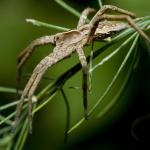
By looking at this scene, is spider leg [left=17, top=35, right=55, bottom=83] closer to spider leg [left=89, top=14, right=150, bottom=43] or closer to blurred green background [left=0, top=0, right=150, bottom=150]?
spider leg [left=89, top=14, right=150, bottom=43]

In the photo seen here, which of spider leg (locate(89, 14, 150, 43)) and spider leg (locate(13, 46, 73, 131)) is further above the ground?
spider leg (locate(89, 14, 150, 43))

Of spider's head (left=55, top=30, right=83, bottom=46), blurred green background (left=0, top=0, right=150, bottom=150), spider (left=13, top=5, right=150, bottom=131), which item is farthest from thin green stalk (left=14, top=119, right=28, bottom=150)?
blurred green background (left=0, top=0, right=150, bottom=150)

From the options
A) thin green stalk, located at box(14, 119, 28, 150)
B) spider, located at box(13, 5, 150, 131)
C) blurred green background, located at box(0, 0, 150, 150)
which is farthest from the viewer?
blurred green background, located at box(0, 0, 150, 150)

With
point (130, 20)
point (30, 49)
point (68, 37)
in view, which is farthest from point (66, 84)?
point (130, 20)

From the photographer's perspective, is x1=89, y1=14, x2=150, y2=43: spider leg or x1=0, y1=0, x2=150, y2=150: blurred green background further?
x1=0, y1=0, x2=150, y2=150: blurred green background

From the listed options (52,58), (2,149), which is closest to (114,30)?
(52,58)

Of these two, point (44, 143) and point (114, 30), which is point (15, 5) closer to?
point (44, 143)

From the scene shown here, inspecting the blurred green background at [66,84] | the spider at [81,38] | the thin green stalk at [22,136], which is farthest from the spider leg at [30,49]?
the blurred green background at [66,84]

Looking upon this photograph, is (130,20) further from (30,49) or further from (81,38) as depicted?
(30,49)

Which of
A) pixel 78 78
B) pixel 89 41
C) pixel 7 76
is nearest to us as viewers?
pixel 89 41

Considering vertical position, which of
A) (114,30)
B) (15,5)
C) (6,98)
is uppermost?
(15,5)
